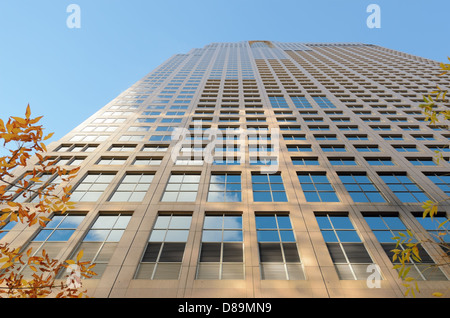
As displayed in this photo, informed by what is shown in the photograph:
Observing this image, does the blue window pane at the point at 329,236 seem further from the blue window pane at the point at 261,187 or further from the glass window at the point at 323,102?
the glass window at the point at 323,102

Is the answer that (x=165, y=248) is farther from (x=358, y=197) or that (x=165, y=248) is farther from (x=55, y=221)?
(x=358, y=197)

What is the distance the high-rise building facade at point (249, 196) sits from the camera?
39.1ft

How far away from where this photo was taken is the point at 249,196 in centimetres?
1678

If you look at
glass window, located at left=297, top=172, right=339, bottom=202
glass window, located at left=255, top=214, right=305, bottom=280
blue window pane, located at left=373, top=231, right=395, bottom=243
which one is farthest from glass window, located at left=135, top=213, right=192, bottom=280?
blue window pane, located at left=373, top=231, right=395, bottom=243

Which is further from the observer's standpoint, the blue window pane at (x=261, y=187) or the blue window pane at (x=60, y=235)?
the blue window pane at (x=261, y=187)

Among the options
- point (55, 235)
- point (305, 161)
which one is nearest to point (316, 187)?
point (305, 161)

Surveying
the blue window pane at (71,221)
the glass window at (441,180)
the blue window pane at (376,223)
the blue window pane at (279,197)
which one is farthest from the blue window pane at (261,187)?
the glass window at (441,180)

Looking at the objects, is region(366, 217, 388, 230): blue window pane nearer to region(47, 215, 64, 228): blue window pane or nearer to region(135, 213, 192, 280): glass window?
region(135, 213, 192, 280): glass window

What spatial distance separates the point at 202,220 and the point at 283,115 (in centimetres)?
1850

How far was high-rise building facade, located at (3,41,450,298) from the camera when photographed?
11.9 metres

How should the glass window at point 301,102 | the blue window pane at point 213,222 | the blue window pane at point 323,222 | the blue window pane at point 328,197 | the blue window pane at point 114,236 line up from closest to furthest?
the blue window pane at point 114,236
the blue window pane at point 323,222
the blue window pane at point 213,222
the blue window pane at point 328,197
the glass window at point 301,102

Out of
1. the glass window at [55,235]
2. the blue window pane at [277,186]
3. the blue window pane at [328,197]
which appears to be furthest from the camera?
the blue window pane at [277,186]

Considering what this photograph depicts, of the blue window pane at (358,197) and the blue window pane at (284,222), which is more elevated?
the blue window pane at (358,197)
